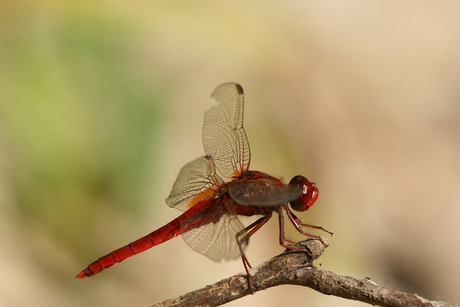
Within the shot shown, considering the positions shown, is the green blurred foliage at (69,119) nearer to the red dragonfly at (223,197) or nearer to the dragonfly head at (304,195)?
the red dragonfly at (223,197)

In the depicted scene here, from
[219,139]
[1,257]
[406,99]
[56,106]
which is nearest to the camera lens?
[219,139]

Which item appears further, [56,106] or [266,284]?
[56,106]

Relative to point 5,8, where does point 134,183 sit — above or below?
below

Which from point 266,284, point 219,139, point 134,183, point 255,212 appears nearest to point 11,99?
point 134,183

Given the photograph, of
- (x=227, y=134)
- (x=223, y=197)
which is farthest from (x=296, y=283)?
(x=227, y=134)

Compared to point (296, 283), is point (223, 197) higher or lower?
higher

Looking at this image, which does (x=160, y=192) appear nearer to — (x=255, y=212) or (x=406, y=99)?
(x=255, y=212)

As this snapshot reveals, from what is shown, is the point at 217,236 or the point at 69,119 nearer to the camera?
the point at 217,236

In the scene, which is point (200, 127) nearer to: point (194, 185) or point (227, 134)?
point (227, 134)
